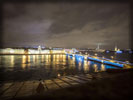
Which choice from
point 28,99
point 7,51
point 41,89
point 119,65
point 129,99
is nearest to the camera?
point 129,99

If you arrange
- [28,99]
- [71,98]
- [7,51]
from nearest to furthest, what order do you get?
[71,98], [28,99], [7,51]

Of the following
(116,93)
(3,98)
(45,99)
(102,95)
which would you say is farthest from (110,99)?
(3,98)

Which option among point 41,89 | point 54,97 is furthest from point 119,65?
point 54,97

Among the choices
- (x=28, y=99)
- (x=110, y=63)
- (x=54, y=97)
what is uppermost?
(x=54, y=97)

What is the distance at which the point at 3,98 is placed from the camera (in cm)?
550

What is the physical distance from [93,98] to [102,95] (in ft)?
1.10

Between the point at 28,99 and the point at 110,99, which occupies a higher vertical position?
the point at 110,99

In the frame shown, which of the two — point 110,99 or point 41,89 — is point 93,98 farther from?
point 41,89

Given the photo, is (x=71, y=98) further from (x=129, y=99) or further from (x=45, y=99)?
(x=129, y=99)

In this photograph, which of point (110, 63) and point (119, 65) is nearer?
point (119, 65)

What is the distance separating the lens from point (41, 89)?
6234 mm

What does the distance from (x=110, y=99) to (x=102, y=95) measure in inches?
8.8

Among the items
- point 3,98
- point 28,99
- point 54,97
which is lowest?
point 3,98

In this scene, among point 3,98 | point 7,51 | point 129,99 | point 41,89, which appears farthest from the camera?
point 7,51
